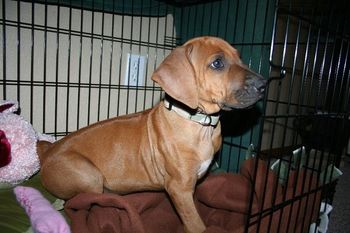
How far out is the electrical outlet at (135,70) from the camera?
9.38 ft

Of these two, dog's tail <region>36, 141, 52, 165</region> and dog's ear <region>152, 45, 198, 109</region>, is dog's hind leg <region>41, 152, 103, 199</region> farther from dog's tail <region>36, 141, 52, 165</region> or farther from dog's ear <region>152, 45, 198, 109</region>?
dog's ear <region>152, 45, 198, 109</region>

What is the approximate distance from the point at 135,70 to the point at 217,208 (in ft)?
5.29

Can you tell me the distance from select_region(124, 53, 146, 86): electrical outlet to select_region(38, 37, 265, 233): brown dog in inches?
41.5

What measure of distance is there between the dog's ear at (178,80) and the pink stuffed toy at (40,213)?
80 cm

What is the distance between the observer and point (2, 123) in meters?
1.83

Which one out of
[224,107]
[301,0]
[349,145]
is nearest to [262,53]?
[301,0]

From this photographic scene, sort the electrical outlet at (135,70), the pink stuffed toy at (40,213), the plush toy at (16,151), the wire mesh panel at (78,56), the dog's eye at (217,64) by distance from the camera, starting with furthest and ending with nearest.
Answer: the electrical outlet at (135,70) → the wire mesh panel at (78,56) → the plush toy at (16,151) → the dog's eye at (217,64) → the pink stuffed toy at (40,213)

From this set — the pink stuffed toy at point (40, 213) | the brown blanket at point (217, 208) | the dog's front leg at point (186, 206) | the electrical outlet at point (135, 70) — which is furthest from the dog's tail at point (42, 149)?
the electrical outlet at point (135, 70)

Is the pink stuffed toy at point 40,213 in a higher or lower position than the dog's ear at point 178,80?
lower

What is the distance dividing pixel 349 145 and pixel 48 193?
4199 mm

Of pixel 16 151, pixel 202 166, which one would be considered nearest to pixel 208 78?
pixel 202 166

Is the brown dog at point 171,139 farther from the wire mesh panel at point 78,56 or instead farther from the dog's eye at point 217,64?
the wire mesh panel at point 78,56

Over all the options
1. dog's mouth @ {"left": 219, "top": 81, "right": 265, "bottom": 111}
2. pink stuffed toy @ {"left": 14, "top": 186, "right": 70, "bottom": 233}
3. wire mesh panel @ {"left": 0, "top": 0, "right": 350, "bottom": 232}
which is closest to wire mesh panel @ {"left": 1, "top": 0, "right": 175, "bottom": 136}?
wire mesh panel @ {"left": 0, "top": 0, "right": 350, "bottom": 232}

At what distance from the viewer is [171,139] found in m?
1.67
